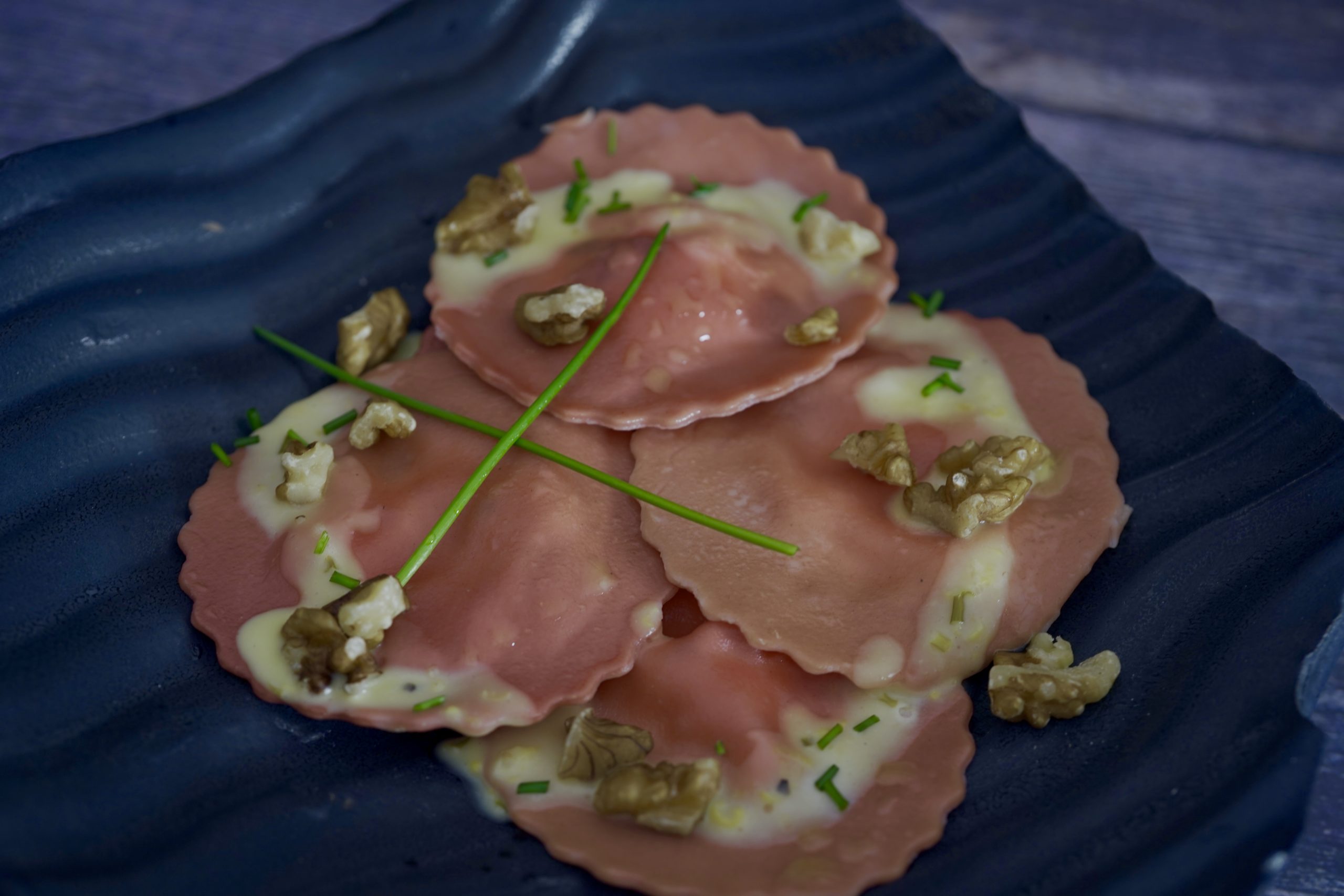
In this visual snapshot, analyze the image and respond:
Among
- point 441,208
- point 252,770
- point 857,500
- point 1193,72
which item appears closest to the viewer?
point 252,770

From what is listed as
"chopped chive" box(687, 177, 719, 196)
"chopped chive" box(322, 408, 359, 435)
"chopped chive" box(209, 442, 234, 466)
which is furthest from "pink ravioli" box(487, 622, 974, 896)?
"chopped chive" box(687, 177, 719, 196)

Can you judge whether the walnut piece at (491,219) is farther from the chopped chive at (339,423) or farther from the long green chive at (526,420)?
the chopped chive at (339,423)

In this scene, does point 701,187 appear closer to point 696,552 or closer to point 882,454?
point 882,454

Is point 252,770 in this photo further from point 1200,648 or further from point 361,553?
point 1200,648

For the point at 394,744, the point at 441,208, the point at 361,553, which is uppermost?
the point at 441,208

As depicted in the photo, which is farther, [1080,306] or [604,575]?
[1080,306]

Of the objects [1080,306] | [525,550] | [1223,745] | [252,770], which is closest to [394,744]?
[252,770]

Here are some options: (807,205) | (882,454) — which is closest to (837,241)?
(807,205)
